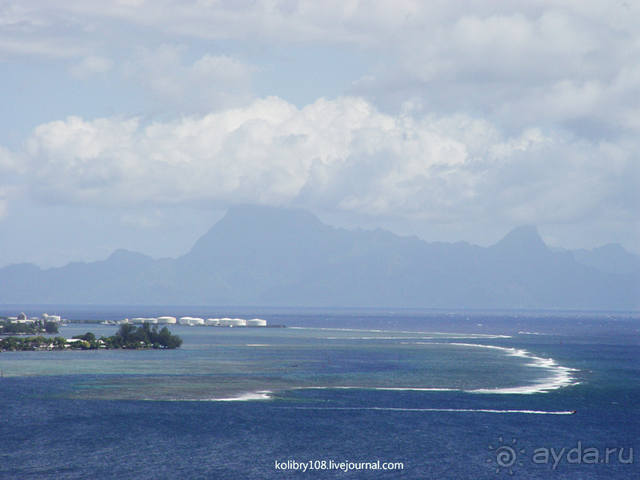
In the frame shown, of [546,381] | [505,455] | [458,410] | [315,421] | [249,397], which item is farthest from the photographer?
[546,381]

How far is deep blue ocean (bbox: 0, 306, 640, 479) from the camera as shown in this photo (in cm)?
7412

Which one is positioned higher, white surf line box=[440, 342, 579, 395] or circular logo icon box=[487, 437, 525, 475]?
white surf line box=[440, 342, 579, 395]

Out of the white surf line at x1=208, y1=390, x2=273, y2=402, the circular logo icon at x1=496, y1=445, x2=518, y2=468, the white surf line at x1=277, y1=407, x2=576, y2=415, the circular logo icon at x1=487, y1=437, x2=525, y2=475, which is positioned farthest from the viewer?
the white surf line at x1=208, y1=390, x2=273, y2=402

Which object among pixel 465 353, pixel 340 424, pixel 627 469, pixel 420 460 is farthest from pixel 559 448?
pixel 465 353

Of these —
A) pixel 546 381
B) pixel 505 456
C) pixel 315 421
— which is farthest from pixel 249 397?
pixel 546 381

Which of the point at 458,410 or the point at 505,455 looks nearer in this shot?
the point at 505,455

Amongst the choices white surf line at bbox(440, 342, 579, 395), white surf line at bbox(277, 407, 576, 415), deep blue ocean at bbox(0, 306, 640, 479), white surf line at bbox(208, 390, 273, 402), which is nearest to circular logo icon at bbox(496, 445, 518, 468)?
deep blue ocean at bbox(0, 306, 640, 479)

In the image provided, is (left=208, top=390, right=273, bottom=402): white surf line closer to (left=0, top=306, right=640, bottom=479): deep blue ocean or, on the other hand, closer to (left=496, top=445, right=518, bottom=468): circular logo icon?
(left=0, top=306, right=640, bottom=479): deep blue ocean

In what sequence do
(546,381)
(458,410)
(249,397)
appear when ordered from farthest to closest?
(546,381), (249,397), (458,410)

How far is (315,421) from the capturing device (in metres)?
92.0

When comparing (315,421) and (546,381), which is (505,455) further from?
(546,381)

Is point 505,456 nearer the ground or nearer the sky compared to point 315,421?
nearer the ground

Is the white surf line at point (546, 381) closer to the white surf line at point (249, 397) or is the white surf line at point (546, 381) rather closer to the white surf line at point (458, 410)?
the white surf line at point (458, 410)

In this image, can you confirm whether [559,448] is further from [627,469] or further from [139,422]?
[139,422]
